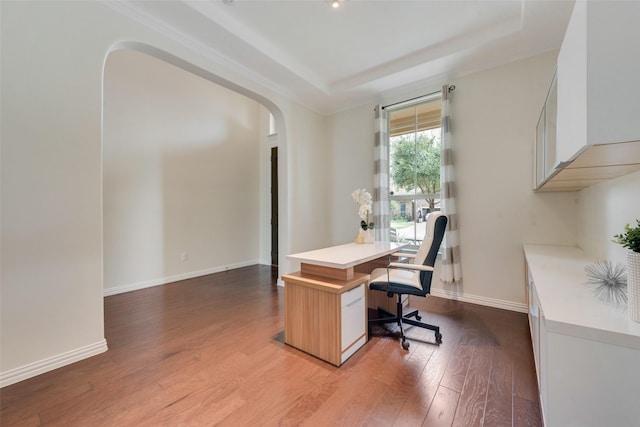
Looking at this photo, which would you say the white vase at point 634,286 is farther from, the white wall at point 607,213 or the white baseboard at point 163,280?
the white baseboard at point 163,280

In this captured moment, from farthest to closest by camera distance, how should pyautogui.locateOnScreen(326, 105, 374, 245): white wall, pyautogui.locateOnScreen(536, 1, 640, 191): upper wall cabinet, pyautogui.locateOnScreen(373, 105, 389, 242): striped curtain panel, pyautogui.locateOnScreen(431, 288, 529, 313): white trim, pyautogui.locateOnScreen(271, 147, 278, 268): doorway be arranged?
1. pyautogui.locateOnScreen(271, 147, 278, 268): doorway
2. pyautogui.locateOnScreen(326, 105, 374, 245): white wall
3. pyautogui.locateOnScreen(373, 105, 389, 242): striped curtain panel
4. pyautogui.locateOnScreen(431, 288, 529, 313): white trim
5. pyautogui.locateOnScreen(536, 1, 640, 191): upper wall cabinet

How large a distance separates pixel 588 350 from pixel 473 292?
8.07 ft

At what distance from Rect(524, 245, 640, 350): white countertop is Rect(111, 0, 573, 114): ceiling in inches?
89.7

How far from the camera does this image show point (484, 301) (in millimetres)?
3105

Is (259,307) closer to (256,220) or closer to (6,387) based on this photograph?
(6,387)

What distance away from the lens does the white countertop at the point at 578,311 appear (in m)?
0.91

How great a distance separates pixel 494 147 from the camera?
10.00ft

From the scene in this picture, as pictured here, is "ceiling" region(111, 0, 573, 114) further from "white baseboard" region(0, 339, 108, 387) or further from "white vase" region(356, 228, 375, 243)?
"white baseboard" region(0, 339, 108, 387)

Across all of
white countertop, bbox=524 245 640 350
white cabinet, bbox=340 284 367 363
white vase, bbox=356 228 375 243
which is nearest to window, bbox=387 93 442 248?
white vase, bbox=356 228 375 243

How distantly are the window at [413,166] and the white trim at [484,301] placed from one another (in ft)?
2.37

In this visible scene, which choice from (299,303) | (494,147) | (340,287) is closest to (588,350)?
(340,287)

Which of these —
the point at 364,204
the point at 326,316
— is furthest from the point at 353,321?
the point at 364,204

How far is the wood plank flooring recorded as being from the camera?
56.7 inches

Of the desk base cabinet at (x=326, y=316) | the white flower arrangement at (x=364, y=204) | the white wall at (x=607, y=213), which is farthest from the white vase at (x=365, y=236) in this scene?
the white wall at (x=607, y=213)
